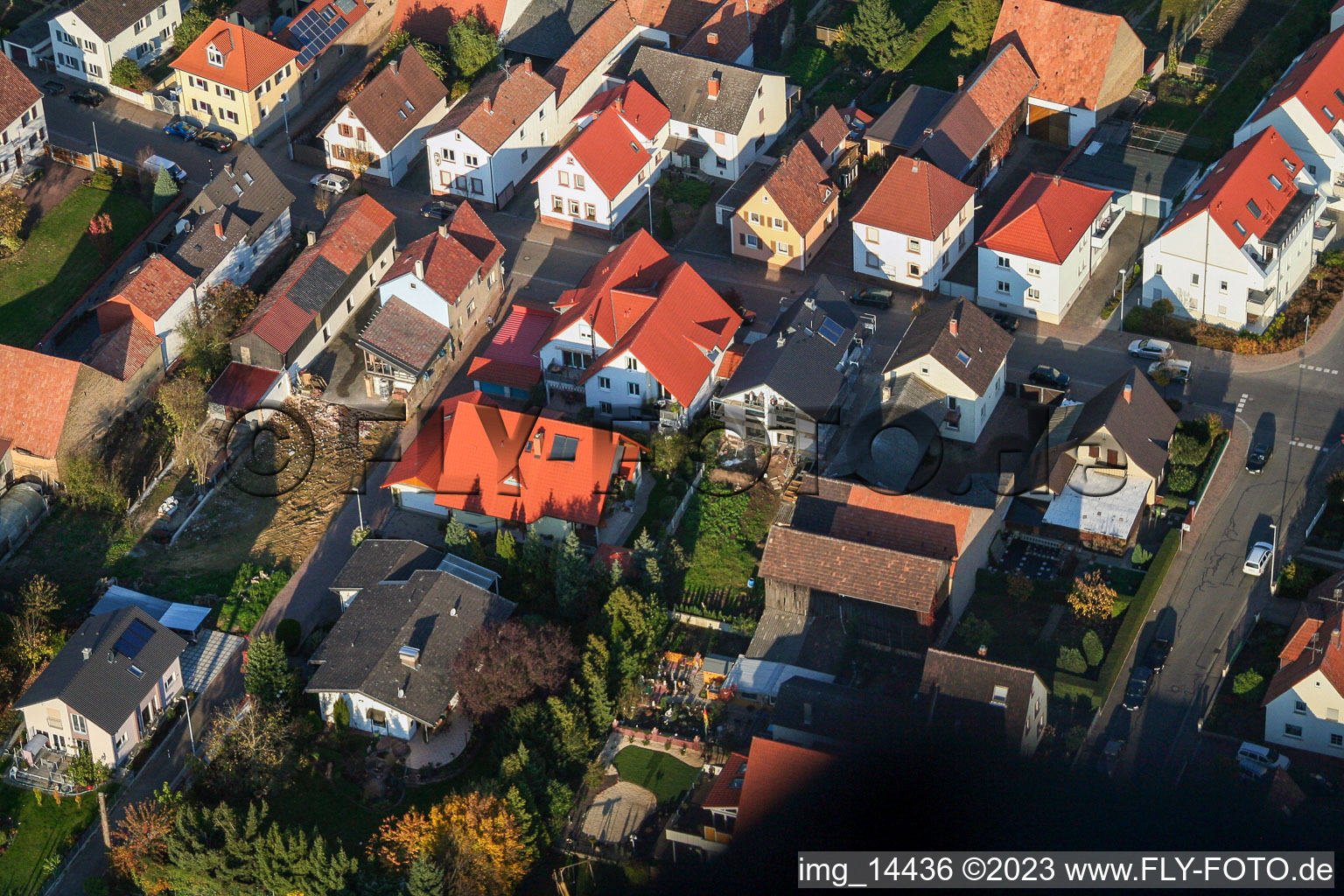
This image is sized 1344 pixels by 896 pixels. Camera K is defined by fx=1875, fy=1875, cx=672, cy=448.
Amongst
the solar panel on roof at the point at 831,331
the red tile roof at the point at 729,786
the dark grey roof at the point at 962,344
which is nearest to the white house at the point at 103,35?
the solar panel on roof at the point at 831,331

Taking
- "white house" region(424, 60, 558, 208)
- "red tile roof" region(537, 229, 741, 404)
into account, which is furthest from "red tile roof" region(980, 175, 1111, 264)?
"white house" region(424, 60, 558, 208)

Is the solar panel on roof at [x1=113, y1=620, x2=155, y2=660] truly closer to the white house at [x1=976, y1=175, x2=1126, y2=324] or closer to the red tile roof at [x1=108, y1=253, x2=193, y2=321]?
the red tile roof at [x1=108, y1=253, x2=193, y2=321]

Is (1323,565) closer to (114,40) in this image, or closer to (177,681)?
(177,681)

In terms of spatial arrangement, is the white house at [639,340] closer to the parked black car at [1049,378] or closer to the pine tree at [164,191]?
the parked black car at [1049,378]

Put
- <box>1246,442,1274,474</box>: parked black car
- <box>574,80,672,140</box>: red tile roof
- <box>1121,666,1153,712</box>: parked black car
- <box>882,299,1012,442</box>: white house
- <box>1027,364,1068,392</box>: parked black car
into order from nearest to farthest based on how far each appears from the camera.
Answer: <box>1121,666,1153,712</box>: parked black car, <box>1246,442,1274,474</box>: parked black car, <box>882,299,1012,442</box>: white house, <box>1027,364,1068,392</box>: parked black car, <box>574,80,672,140</box>: red tile roof

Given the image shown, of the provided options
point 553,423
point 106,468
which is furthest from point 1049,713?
point 106,468

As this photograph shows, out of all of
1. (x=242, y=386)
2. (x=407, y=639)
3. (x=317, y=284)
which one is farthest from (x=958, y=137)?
(x=407, y=639)

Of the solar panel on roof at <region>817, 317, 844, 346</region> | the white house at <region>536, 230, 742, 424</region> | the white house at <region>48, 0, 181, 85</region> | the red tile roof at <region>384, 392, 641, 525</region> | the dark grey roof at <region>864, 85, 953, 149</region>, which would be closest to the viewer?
the red tile roof at <region>384, 392, 641, 525</region>

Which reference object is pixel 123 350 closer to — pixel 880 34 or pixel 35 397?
pixel 35 397
